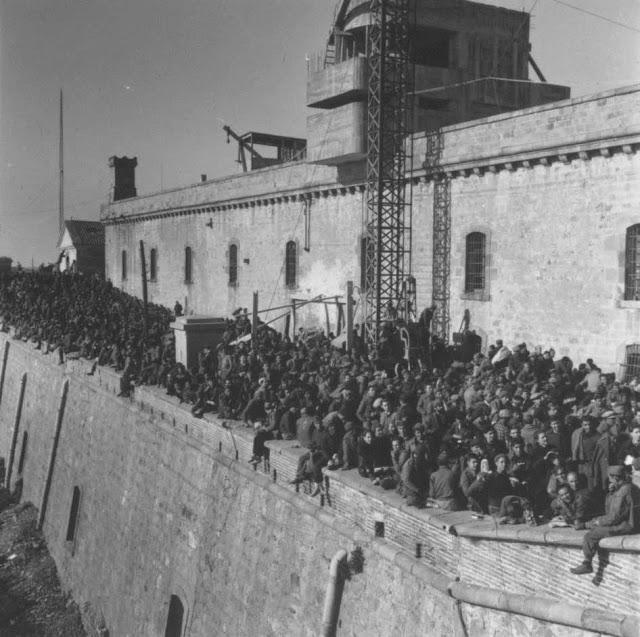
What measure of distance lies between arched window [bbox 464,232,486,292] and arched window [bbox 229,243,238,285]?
12475 mm

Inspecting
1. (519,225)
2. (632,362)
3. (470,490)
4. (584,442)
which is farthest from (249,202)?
(470,490)

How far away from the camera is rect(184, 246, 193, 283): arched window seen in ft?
109

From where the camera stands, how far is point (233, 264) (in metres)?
30.1

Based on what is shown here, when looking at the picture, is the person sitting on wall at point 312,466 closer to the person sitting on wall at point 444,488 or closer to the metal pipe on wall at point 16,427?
the person sitting on wall at point 444,488

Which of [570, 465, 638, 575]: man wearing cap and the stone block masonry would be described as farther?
the stone block masonry

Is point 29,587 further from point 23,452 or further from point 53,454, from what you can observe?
point 23,452

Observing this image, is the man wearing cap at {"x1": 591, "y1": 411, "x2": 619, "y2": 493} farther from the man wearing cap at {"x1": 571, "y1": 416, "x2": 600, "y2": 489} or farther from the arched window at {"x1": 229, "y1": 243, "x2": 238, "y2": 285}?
the arched window at {"x1": 229, "y1": 243, "x2": 238, "y2": 285}

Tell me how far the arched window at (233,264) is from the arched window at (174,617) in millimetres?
16895

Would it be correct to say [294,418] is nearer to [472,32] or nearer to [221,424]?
[221,424]

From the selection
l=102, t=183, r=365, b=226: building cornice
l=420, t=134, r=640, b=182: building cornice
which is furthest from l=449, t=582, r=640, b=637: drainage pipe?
l=102, t=183, r=365, b=226: building cornice

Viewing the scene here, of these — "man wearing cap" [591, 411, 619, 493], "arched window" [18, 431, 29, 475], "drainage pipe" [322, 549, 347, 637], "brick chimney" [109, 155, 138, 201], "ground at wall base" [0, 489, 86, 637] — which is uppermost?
"brick chimney" [109, 155, 138, 201]

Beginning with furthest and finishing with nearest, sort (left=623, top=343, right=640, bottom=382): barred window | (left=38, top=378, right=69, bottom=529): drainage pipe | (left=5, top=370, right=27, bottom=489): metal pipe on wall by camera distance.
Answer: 1. (left=5, top=370, right=27, bottom=489): metal pipe on wall
2. (left=38, top=378, right=69, bottom=529): drainage pipe
3. (left=623, top=343, right=640, bottom=382): barred window

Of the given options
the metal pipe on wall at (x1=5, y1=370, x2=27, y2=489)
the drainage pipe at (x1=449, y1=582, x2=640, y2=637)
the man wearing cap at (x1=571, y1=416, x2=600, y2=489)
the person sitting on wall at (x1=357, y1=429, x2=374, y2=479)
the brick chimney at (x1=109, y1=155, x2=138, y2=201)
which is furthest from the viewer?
the brick chimney at (x1=109, y1=155, x2=138, y2=201)

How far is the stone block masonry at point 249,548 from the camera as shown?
777 cm
